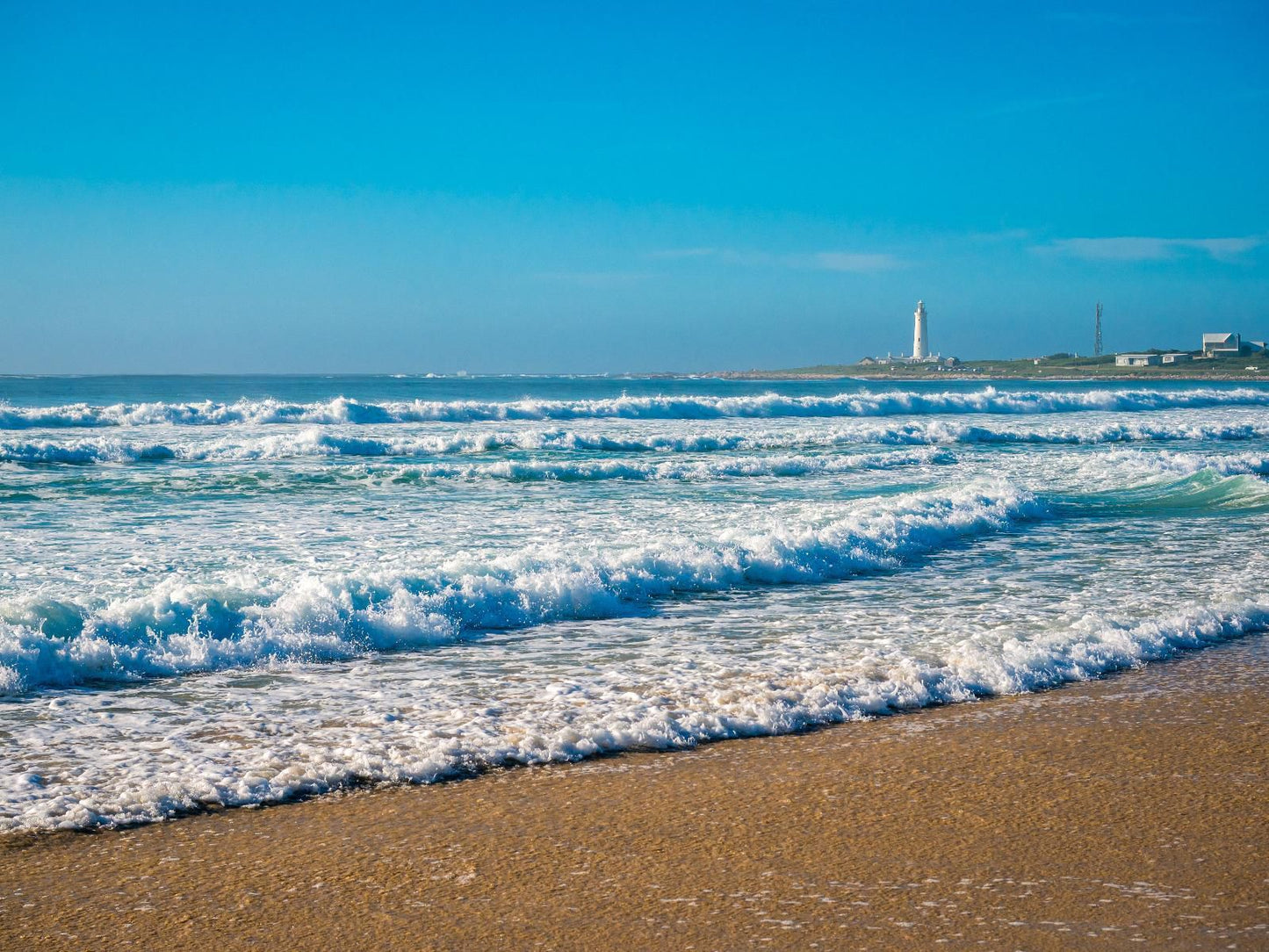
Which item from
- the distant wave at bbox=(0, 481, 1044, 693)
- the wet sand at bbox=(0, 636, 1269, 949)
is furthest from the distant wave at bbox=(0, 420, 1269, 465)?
the wet sand at bbox=(0, 636, 1269, 949)

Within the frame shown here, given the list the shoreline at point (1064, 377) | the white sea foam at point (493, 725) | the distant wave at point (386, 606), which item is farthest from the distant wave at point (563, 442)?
the shoreline at point (1064, 377)

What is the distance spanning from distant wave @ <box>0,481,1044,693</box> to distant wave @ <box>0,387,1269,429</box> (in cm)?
2548

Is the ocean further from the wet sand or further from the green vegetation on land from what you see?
the green vegetation on land

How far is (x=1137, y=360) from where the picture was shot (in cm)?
12038

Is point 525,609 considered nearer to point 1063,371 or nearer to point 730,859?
point 730,859

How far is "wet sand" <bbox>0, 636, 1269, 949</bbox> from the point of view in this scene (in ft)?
9.64

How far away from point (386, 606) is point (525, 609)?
3.10 ft

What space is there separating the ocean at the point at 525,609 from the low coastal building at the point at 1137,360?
107 meters

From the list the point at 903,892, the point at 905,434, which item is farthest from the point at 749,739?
the point at 905,434

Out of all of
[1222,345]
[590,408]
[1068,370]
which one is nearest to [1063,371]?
[1068,370]

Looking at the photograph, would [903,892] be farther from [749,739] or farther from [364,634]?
[364,634]

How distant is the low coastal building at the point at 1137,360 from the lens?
11494 cm

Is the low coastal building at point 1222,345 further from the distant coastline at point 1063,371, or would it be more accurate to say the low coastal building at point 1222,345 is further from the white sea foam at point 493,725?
the white sea foam at point 493,725

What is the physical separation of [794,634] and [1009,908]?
3741 millimetres
